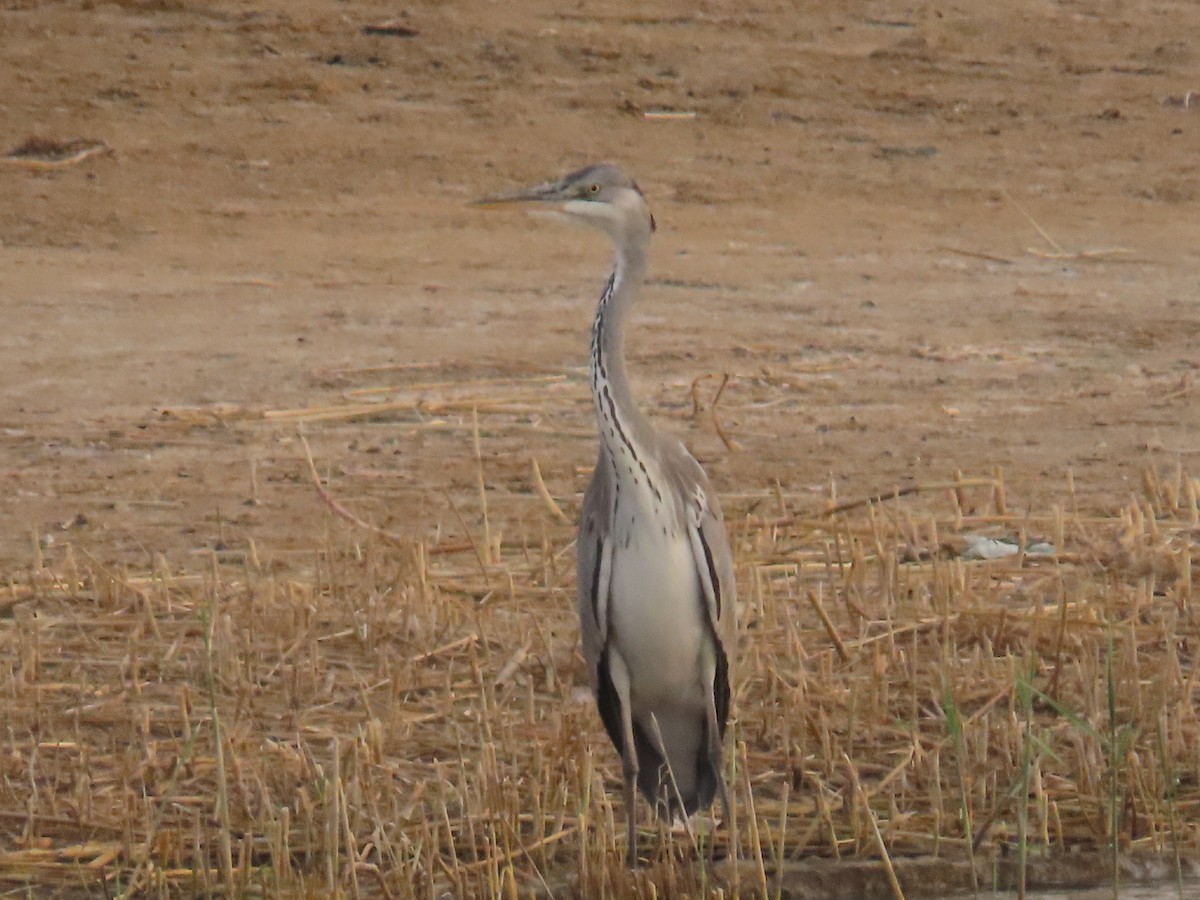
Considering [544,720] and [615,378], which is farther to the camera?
[544,720]

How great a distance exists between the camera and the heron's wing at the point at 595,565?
564 cm

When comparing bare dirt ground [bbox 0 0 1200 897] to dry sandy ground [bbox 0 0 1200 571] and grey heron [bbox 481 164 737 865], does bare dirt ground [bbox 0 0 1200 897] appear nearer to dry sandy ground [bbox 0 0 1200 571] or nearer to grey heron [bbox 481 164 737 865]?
dry sandy ground [bbox 0 0 1200 571]

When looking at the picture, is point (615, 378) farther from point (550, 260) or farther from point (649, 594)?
point (550, 260)

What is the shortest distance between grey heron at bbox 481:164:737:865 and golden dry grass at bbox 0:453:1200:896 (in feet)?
0.61

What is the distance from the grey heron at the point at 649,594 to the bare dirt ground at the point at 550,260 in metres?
1.78

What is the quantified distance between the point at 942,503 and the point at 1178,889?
11.6ft

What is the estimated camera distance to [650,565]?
5570 millimetres

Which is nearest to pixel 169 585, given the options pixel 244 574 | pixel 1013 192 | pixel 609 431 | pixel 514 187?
pixel 244 574

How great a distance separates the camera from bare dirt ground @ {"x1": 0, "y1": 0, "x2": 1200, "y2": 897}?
9.70 m

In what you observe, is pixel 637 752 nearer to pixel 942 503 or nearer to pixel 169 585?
pixel 169 585

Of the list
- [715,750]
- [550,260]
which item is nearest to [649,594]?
[715,750]

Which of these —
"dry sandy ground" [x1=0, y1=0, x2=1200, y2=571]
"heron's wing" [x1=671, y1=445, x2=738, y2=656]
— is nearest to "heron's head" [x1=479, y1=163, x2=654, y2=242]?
"heron's wing" [x1=671, y1=445, x2=738, y2=656]

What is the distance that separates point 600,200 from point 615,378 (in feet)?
2.00

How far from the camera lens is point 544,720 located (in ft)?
21.3
